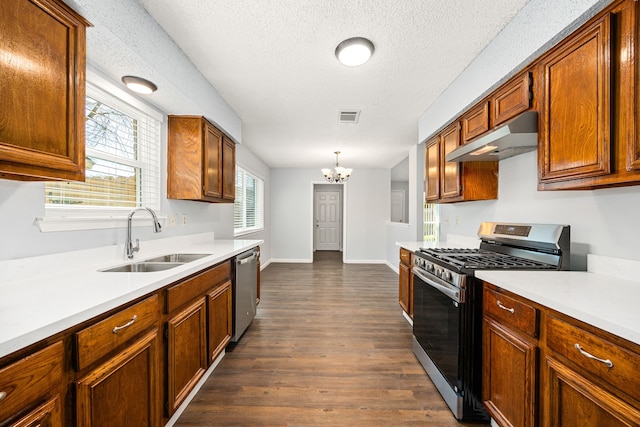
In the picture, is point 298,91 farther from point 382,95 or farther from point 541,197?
point 541,197

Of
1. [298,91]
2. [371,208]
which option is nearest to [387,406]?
[298,91]

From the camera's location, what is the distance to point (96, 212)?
68.3 inches

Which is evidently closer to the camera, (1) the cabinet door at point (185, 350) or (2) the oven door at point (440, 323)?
(1) the cabinet door at point (185, 350)

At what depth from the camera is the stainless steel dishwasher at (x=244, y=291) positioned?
2.41 m

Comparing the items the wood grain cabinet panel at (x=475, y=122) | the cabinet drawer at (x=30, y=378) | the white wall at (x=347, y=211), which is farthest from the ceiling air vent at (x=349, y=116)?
the white wall at (x=347, y=211)

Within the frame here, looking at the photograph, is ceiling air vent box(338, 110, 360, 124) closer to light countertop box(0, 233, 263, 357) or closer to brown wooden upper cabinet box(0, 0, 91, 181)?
light countertop box(0, 233, 263, 357)

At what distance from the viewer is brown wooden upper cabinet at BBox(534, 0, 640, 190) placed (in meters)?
1.10

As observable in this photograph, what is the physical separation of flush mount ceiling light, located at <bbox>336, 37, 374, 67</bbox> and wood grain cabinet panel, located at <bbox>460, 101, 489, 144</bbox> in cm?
99

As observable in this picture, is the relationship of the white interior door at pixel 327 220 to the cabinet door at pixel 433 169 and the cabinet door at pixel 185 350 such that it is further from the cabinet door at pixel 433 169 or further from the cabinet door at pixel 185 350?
the cabinet door at pixel 185 350

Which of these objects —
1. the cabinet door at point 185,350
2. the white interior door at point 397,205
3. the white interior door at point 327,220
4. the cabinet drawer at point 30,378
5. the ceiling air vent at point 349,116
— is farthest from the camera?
the white interior door at point 397,205

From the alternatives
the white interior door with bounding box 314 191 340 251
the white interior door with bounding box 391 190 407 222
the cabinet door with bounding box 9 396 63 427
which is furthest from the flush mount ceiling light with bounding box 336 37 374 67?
the white interior door with bounding box 391 190 407 222

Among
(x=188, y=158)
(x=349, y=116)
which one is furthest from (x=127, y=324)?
(x=349, y=116)

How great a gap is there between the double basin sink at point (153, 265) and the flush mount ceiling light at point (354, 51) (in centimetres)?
191

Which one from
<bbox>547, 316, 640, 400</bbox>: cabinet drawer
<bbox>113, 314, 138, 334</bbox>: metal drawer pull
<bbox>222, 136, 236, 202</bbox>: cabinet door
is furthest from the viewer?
<bbox>222, 136, 236, 202</bbox>: cabinet door
